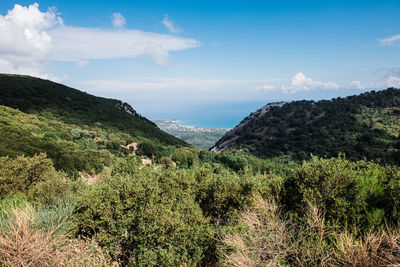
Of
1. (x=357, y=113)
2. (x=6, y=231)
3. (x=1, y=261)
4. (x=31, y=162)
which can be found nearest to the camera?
(x=1, y=261)

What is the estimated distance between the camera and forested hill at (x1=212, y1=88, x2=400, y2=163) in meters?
50.7

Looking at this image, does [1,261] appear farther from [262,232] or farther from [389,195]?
[389,195]

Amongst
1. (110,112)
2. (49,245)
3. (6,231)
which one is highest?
(110,112)

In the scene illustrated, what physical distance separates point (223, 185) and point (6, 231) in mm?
9756

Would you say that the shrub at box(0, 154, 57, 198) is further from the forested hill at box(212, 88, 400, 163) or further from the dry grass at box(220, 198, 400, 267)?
the forested hill at box(212, 88, 400, 163)

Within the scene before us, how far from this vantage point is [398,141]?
4675 cm

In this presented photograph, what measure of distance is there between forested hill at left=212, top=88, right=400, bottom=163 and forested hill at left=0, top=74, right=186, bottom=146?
30.1 meters

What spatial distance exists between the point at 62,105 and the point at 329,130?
81.8 meters

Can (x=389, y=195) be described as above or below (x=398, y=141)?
above

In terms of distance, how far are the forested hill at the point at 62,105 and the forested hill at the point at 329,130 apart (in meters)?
30.1

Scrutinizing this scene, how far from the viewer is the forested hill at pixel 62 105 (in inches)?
2203

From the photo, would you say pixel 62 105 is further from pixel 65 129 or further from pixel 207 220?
pixel 207 220

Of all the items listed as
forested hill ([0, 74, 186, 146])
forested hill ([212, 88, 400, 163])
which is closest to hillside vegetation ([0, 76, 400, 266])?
forested hill ([212, 88, 400, 163])

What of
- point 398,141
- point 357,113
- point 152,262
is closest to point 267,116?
point 357,113
